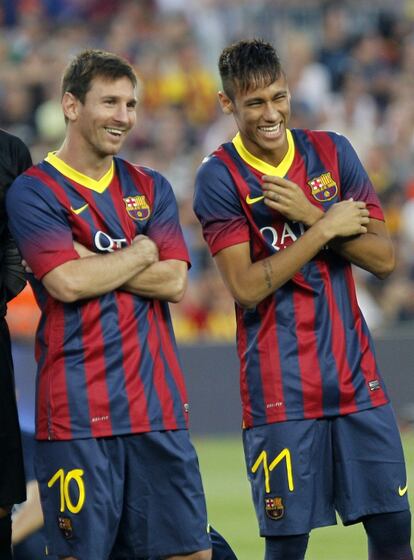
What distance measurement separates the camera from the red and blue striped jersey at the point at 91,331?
562cm

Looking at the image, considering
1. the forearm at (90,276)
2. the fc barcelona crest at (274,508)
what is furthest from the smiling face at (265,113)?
the fc barcelona crest at (274,508)

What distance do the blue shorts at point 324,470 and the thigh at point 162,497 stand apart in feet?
1.07

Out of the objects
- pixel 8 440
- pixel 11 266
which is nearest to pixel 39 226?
pixel 11 266

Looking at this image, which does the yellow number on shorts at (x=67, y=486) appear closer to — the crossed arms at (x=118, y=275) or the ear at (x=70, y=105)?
the crossed arms at (x=118, y=275)

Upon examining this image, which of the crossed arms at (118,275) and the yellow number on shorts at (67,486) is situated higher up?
the crossed arms at (118,275)

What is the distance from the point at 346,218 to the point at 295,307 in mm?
423

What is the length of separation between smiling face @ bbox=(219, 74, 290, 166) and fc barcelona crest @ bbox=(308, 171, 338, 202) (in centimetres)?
21

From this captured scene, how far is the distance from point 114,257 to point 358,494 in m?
1.39

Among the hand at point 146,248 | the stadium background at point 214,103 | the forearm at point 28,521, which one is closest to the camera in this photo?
the hand at point 146,248

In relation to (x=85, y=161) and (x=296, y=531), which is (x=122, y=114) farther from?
(x=296, y=531)

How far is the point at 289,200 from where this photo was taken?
5773 mm

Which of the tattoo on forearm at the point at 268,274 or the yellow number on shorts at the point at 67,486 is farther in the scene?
the tattoo on forearm at the point at 268,274

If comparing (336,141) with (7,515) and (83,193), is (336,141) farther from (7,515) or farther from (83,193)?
(7,515)

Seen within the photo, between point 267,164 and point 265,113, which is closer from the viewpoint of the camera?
point 265,113
